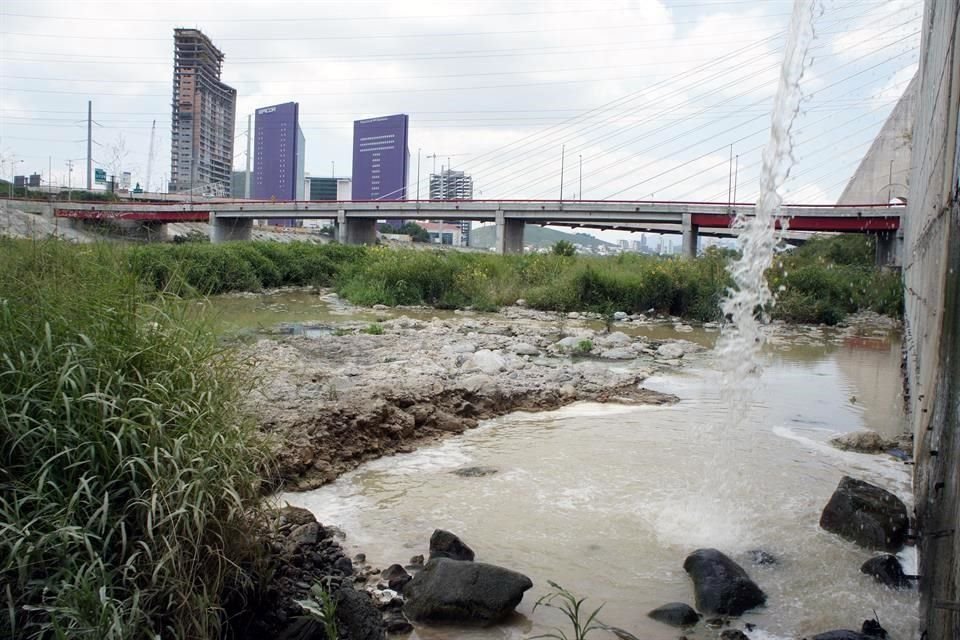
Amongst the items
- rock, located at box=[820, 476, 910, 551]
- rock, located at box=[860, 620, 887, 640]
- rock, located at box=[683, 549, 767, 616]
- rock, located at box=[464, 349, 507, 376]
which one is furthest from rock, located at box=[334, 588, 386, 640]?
rock, located at box=[464, 349, 507, 376]

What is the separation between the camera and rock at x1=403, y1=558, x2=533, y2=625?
3939 mm

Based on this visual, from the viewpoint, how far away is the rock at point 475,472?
21.6ft

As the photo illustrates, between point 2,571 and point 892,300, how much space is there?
91.2 ft

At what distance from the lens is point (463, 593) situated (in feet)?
13.0

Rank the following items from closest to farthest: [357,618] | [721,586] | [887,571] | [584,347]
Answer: [357,618] < [721,586] < [887,571] < [584,347]

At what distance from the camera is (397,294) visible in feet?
79.0

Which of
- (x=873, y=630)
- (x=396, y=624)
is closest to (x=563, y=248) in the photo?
(x=873, y=630)

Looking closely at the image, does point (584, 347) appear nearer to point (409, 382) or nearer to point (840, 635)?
point (409, 382)

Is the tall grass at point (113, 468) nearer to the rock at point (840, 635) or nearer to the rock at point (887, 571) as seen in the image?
the rock at point (840, 635)

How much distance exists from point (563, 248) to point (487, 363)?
2328cm

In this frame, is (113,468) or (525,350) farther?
(525,350)

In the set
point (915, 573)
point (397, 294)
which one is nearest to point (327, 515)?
point (915, 573)

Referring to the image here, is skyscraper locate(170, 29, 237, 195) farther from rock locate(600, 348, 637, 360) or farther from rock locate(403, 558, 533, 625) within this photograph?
rock locate(403, 558, 533, 625)

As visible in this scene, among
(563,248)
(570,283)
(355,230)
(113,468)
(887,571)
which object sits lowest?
(887,571)
